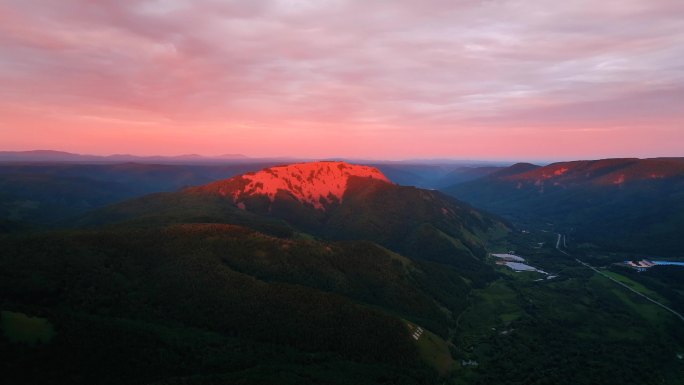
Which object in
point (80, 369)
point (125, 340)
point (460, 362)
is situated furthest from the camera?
point (460, 362)

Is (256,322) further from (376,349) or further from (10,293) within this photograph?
(10,293)

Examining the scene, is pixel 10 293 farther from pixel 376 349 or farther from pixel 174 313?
pixel 376 349

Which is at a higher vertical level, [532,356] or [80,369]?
[80,369]

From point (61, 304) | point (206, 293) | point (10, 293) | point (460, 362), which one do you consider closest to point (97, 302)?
point (61, 304)

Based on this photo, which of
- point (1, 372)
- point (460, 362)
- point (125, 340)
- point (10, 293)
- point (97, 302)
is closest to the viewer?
point (1, 372)

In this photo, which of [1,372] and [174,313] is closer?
[1,372]

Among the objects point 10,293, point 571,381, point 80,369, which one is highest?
point 10,293

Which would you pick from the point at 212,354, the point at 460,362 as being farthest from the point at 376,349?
the point at 212,354

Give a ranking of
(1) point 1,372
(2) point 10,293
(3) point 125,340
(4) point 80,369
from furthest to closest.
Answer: (2) point 10,293 < (3) point 125,340 < (4) point 80,369 < (1) point 1,372

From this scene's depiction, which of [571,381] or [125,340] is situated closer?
[125,340]
